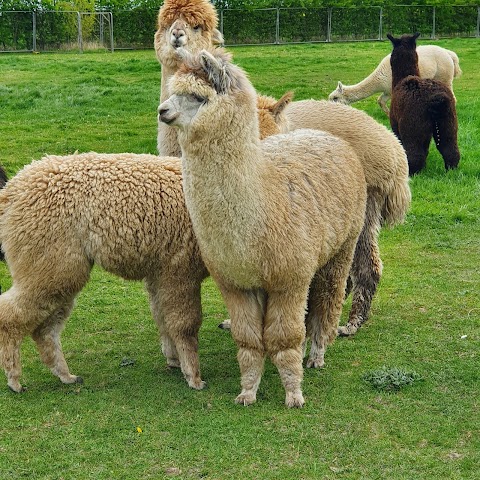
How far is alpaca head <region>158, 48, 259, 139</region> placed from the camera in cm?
442

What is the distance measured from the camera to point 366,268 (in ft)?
21.4

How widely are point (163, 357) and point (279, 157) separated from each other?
173 cm

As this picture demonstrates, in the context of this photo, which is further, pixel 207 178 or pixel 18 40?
pixel 18 40

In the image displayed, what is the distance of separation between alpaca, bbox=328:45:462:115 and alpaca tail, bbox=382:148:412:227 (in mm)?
8788

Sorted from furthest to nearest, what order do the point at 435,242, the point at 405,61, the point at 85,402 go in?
the point at 405,61 < the point at 435,242 < the point at 85,402

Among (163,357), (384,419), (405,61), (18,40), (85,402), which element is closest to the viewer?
(384,419)

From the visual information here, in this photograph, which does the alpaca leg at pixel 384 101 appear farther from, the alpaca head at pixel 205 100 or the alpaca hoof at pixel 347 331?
the alpaca head at pixel 205 100

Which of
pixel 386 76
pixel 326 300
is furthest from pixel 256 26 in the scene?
pixel 326 300

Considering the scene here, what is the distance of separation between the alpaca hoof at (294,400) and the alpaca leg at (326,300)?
699 mm

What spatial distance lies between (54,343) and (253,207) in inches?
65.2

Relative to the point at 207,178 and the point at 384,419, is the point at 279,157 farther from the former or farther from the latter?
the point at 384,419

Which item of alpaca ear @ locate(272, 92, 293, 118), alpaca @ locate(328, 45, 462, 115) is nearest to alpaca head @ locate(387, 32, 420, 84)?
alpaca @ locate(328, 45, 462, 115)

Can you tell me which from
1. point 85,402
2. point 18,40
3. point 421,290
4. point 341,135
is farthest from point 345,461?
point 18,40

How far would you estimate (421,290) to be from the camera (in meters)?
7.30
